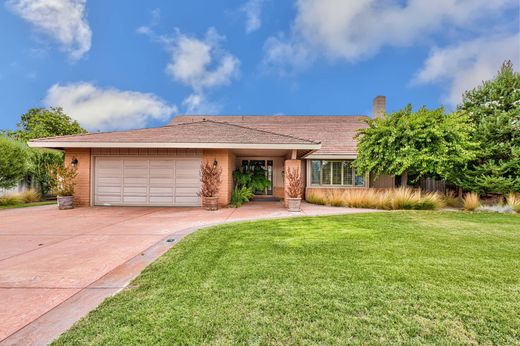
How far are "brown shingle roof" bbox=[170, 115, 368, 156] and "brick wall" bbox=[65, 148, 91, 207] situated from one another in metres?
11.8

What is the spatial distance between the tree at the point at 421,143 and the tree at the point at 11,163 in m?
17.3

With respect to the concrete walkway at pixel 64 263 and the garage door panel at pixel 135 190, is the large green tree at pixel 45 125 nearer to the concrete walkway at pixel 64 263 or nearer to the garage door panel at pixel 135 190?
the garage door panel at pixel 135 190

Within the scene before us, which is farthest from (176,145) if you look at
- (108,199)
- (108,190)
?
(108,199)

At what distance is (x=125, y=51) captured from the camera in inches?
789

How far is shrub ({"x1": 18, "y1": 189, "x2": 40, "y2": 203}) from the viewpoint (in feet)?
42.9

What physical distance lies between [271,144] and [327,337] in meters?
8.75

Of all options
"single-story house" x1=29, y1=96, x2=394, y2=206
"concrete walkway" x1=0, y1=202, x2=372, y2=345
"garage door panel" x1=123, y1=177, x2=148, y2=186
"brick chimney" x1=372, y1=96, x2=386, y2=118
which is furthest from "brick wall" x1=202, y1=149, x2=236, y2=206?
"brick chimney" x1=372, y1=96, x2=386, y2=118

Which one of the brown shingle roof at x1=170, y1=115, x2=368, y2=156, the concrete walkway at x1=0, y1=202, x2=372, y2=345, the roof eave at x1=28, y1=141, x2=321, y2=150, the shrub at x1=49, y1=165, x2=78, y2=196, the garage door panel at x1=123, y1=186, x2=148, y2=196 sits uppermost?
the brown shingle roof at x1=170, y1=115, x2=368, y2=156

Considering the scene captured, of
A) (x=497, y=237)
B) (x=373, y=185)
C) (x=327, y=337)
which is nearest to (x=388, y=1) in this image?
(x=373, y=185)

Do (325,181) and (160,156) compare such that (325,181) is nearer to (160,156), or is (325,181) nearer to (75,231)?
(160,156)

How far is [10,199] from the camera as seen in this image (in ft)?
41.0

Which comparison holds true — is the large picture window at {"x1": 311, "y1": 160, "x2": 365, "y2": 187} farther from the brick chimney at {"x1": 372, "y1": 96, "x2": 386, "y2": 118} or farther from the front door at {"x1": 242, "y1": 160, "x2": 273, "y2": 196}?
the brick chimney at {"x1": 372, "y1": 96, "x2": 386, "y2": 118}

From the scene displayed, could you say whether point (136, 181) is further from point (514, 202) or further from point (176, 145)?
point (514, 202)

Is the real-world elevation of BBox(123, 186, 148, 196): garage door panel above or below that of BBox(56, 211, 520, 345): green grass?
above
